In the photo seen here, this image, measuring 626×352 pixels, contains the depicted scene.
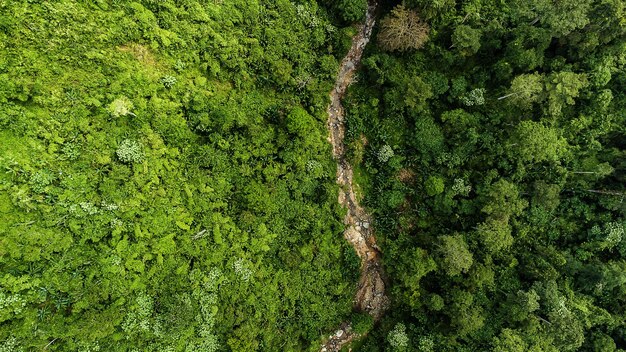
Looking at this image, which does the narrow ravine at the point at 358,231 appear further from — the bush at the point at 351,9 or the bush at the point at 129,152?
the bush at the point at 129,152

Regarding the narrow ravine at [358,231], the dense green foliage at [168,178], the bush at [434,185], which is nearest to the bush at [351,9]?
the dense green foliage at [168,178]

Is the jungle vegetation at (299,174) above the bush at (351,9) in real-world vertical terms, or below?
below

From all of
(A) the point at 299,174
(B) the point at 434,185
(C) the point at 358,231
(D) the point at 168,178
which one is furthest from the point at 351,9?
(D) the point at 168,178

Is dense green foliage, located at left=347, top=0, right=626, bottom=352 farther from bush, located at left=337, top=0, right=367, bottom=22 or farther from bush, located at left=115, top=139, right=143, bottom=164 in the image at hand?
bush, located at left=115, top=139, right=143, bottom=164

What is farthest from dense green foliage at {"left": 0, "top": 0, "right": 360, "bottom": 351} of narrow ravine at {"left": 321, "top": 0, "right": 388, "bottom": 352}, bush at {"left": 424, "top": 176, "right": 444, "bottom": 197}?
bush at {"left": 424, "top": 176, "right": 444, "bottom": 197}

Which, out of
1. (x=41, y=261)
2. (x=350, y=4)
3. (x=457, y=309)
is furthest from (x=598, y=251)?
(x=41, y=261)

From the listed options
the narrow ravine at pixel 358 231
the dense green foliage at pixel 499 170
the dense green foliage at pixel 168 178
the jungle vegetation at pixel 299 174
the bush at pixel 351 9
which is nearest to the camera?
the dense green foliage at pixel 168 178

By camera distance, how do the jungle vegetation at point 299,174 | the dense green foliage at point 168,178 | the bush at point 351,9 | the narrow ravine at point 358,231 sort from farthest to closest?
1. the narrow ravine at point 358,231
2. the bush at point 351,9
3. the jungle vegetation at point 299,174
4. the dense green foliage at point 168,178

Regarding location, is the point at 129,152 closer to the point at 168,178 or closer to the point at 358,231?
the point at 168,178
